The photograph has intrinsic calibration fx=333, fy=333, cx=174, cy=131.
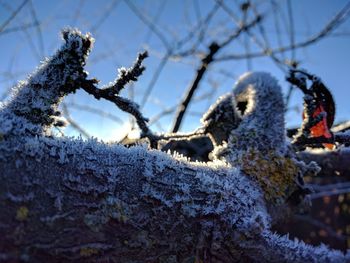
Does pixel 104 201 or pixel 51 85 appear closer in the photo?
pixel 104 201

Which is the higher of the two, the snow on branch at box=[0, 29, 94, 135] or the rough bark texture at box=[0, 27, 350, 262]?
the snow on branch at box=[0, 29, 94, 135]

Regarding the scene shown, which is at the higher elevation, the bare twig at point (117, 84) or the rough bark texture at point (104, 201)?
the bare twig at point (117, 84)

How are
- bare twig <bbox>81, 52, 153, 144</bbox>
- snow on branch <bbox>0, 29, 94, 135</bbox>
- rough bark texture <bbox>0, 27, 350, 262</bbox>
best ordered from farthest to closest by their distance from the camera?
bare twig <bbox>81, 52, 153, 144</bbox> → snow on branch <bbox>0, 29, 94, 135</bbox> → rough bark texture <bbox>0, 27, 350, 262</bbox>

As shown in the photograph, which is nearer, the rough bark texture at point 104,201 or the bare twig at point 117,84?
the rough bark texture at point 104,201

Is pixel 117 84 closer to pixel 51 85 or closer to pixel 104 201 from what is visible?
pixel 51 85

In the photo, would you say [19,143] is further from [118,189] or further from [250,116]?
[250,116]

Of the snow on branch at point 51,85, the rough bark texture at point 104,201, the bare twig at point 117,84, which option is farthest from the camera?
the bare twig at point 117,84

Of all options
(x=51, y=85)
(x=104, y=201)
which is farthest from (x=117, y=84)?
(x=104, y=201)

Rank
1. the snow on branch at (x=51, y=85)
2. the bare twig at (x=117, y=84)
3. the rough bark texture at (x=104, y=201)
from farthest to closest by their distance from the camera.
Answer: the bare twig at (x=117, y=84) → the snow on branch at (x=51, y=85) → the rough bark texture at (x=104, y=201)
